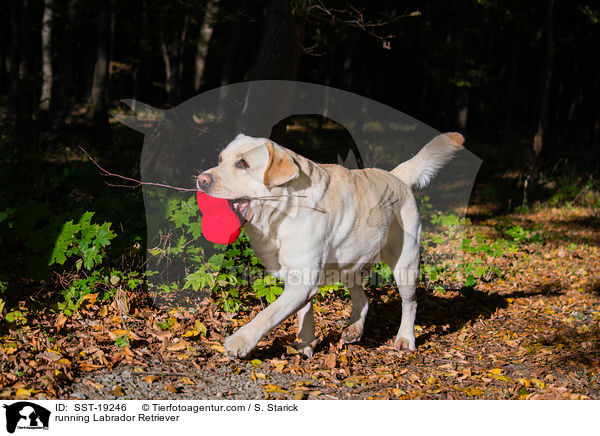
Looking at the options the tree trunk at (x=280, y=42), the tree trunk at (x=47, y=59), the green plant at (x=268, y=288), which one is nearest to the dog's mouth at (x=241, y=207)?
the green plant at (x=268, y=288)

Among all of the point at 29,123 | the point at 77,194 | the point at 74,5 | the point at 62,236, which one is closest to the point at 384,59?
the point at 74,5

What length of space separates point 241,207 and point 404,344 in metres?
2.16

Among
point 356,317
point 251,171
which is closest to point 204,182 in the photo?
point 251,171

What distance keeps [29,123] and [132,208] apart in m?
10.2

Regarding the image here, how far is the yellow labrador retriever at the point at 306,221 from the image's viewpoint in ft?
11.3

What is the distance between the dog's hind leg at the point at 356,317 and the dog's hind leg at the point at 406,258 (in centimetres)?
35

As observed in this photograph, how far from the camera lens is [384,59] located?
24594 mm

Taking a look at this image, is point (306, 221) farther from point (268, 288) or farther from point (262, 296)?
point (262, 296)

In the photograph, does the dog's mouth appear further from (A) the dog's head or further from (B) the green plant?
(B) the green plant

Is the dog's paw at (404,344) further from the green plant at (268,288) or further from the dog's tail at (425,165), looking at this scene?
the dog's tail at (425,165)

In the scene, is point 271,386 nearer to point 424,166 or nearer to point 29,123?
point 424,166
